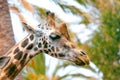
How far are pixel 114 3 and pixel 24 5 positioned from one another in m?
8.39

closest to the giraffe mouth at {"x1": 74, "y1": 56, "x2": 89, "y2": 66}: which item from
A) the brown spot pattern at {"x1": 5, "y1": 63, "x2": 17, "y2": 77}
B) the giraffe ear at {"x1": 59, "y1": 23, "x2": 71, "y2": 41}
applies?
the giraffe ear at {"x1": 59, "y1": 23, "x2": 71, "y2": 41}

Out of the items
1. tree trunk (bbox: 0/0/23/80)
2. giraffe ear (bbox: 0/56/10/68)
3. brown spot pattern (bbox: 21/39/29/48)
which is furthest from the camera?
tree trunk (bbox: 0/0/23/80)

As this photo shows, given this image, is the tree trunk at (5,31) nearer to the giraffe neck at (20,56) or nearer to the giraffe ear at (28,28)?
the giraffe neck at (20,56)

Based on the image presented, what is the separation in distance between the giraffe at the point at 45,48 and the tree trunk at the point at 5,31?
12.3 feet

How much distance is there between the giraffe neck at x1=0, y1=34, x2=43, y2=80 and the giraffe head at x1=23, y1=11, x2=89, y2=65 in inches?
1.8

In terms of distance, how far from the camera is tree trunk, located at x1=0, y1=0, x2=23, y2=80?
12.1 m

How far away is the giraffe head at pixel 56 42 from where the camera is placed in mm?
7926

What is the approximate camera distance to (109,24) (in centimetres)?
2341

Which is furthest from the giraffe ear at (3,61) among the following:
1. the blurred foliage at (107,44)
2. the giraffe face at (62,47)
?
the blurred foliage at (107,44)

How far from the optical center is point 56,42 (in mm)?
8023

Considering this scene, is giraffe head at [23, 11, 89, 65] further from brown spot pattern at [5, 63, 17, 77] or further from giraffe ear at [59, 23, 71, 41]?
brown spot pattern at [5, 63, 17, 77]

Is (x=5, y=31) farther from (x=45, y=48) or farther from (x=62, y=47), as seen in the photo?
(x=62, y=47)

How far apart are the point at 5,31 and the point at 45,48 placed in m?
4.30

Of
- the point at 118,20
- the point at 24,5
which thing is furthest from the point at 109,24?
the point at 24,5
